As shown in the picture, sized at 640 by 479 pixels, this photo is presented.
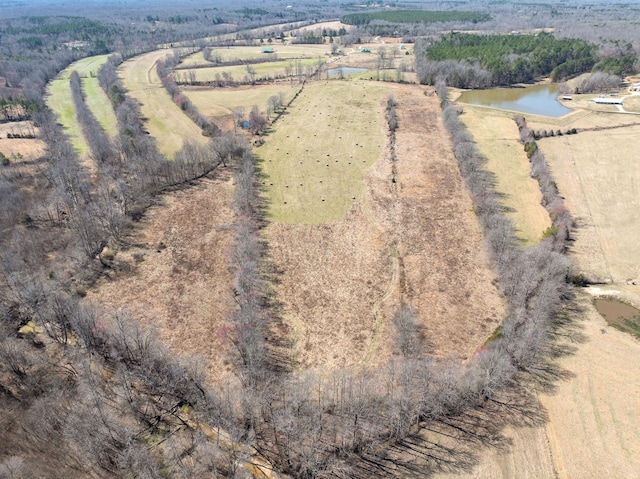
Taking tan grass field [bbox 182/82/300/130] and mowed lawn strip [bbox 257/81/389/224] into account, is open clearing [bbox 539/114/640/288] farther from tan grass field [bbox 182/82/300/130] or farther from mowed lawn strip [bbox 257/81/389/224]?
tan grass field [bbox 182/82/300/130]

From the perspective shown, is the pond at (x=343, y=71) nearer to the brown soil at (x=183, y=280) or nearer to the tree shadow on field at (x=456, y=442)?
the brown soil at (x=183, y=280)

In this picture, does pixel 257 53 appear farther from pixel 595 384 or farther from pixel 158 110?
pixel 595 384

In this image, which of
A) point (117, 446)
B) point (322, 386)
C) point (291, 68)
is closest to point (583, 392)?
point (322, 386)

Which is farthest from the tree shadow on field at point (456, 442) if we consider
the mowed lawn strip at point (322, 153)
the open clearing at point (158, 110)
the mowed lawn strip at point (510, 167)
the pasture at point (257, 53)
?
the pasture at point (257, 53)

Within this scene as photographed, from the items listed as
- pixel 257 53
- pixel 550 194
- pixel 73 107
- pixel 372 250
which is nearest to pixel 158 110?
Result: pixel 73 107

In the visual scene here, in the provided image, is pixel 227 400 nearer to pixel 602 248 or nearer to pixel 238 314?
A: pixel 238 314
